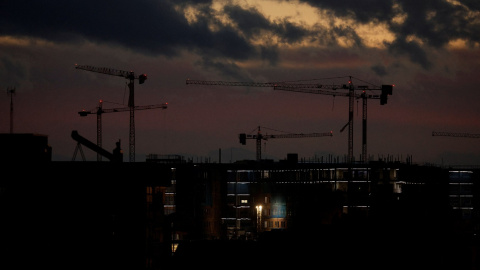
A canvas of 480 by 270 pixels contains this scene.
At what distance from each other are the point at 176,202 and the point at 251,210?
30.0m

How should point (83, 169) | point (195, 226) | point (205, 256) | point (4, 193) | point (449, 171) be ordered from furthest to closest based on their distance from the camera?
point (449, 171)
point (195, 226)
point (83, 169)
point (4, 193)
point (205, 256)

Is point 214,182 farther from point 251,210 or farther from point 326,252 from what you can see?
point 326,252

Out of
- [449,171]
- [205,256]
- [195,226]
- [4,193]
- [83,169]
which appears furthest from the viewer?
[449,171]

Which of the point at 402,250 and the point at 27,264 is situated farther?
the point at 402,250

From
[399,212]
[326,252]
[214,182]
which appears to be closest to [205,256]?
[326,252]

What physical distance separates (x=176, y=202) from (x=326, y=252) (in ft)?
188

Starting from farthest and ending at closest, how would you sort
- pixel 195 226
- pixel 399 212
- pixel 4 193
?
pixel 195 226 → pixel 399 212 → pixel 4 193

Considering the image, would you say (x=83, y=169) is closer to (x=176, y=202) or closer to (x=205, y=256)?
(x=205, y=256)

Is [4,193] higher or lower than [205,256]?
higher

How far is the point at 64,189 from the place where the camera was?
186 feet

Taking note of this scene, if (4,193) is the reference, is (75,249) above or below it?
below

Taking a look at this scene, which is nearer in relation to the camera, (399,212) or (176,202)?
(399,212)

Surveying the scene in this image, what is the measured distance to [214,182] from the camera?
131 meters

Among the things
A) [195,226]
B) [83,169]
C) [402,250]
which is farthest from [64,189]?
[195,226]
